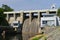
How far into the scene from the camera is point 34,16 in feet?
261

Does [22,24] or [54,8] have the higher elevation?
[54,8]

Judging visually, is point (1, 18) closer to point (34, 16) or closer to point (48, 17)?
point (34, 16)

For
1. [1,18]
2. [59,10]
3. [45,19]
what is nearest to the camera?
[45,19]

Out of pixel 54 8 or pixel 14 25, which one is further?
pixel 14 25

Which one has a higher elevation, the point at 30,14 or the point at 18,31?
the point at 30,14

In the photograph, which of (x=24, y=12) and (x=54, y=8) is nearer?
(x=54, y=8)

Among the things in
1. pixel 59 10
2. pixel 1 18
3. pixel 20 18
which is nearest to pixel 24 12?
pixel 20 18

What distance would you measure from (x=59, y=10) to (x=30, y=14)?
12449 mm

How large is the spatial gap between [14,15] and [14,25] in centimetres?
350

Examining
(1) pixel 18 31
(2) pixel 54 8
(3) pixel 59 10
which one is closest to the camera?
(3) pixel 59 10

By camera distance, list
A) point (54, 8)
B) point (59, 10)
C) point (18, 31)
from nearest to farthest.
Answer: point (59, 10)
point (54, 8)
point (18, 31)

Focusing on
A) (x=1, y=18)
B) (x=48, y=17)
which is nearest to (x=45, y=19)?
(x=48, y=17)

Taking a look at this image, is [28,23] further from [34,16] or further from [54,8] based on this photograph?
[54,8]

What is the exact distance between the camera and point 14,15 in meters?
79.6
